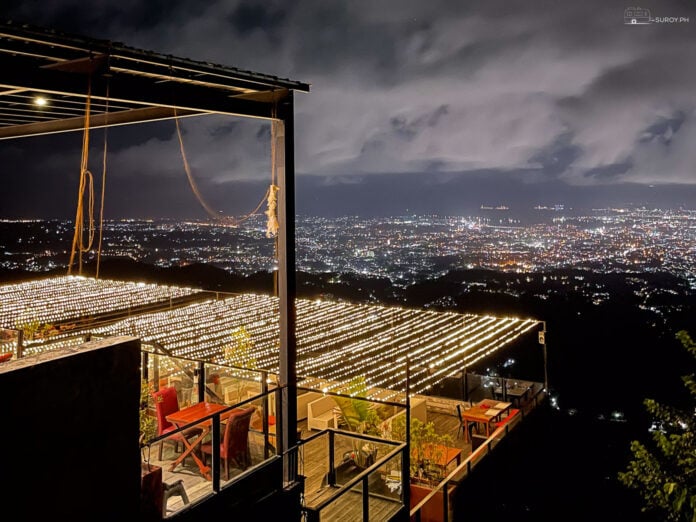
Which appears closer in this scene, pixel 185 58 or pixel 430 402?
pixel 185 58

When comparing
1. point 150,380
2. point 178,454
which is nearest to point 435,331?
point 150,380

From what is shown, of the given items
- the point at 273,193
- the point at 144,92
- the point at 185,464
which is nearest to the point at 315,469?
the point at 185,464

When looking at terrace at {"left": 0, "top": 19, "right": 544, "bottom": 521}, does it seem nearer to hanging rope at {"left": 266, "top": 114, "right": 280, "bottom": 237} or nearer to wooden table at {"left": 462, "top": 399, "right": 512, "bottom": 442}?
hanging rope at {"left": 266, "top": 114, "right": 280, "bottom": 237}

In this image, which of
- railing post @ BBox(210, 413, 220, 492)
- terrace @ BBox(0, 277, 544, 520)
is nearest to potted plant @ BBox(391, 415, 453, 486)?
terrace @ BBox(0, 277, 544, 520)

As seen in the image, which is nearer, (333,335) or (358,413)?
(358,413)

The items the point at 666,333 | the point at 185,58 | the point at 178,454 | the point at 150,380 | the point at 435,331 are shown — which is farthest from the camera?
the point at 666,333

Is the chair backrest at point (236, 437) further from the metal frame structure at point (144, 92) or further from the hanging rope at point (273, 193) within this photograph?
the hanging rope at point (273, 193)

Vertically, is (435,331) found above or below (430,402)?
above

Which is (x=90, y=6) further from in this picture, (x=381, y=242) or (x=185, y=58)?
(x=381, y=242)

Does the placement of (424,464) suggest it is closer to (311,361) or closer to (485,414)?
(485,414)
